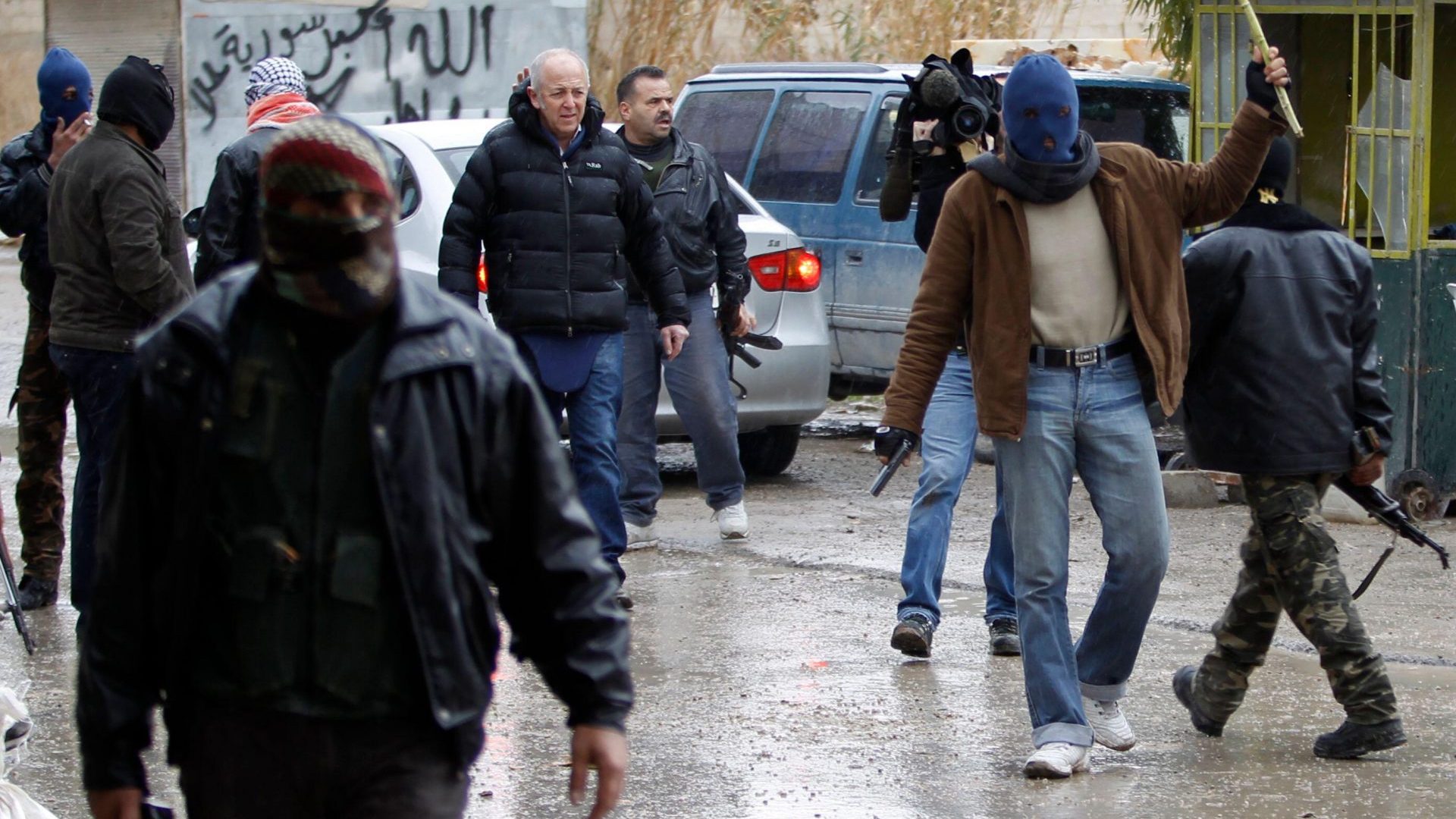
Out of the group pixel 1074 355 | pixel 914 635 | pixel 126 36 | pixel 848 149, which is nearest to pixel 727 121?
pixel 848 149

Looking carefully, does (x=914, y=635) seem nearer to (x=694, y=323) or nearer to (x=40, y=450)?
(x=694, y=323)

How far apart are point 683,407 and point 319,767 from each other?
17.5ft

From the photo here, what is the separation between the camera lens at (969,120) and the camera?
20.3ft

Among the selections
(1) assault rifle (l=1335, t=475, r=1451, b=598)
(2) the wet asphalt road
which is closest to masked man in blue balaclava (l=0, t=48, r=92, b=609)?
(2) the wet asphalt road

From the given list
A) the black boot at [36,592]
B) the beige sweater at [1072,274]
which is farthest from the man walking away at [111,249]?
the beige sweater at [1072,274]

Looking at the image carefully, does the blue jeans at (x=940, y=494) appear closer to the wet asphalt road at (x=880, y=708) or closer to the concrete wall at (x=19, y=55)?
the wet asphalt road at (x=880, y=708)

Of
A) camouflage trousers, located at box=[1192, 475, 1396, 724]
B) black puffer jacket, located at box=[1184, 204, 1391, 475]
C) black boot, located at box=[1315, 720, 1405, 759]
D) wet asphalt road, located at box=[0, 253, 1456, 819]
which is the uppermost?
black puffer jacket, located at box=[1184, 204, 1391, 475]

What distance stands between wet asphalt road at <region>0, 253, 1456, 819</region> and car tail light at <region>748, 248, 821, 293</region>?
140cm

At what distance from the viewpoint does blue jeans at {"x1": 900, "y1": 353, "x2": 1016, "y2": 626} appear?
5914 millimetres

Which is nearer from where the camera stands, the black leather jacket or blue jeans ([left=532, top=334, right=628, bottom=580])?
the black leather jacket

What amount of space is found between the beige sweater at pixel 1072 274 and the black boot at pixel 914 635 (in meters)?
1.47

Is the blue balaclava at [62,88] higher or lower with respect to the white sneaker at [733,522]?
higher

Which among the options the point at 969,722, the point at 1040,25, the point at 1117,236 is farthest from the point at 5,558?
the point at 1040,25

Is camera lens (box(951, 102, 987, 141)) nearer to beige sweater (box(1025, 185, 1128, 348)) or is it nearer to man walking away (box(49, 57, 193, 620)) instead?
beige sweater (box(1025, 185, 1128, 348))
